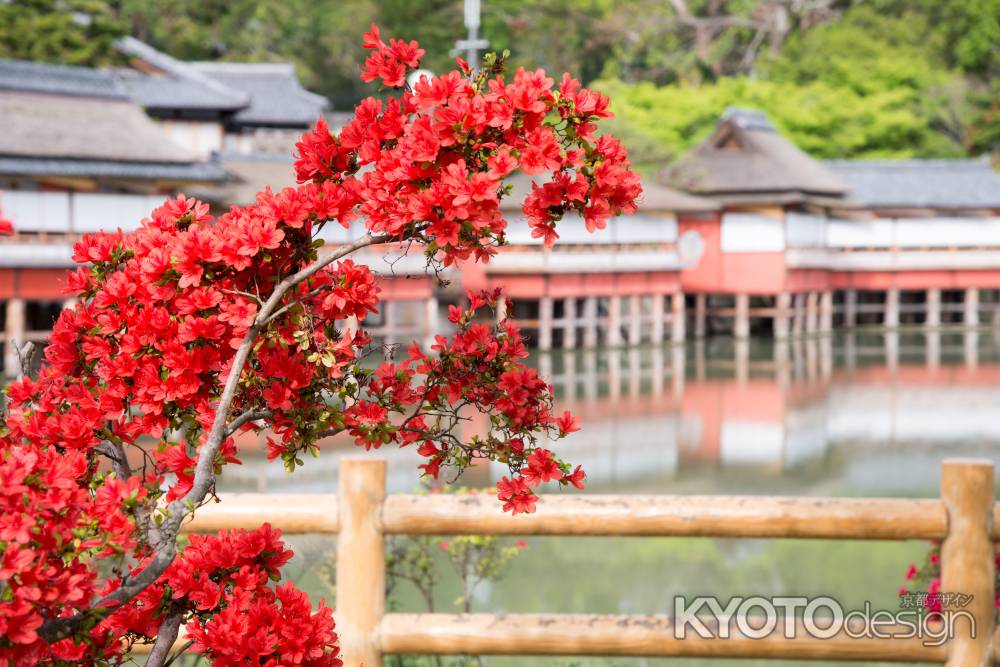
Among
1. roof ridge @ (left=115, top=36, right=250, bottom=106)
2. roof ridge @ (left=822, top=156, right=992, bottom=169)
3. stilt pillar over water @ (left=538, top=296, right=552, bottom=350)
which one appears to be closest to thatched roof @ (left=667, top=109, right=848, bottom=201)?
roof ridge @ (left=822, top=156, right=992, bottom=169)

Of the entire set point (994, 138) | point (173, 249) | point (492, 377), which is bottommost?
point (492, 377)

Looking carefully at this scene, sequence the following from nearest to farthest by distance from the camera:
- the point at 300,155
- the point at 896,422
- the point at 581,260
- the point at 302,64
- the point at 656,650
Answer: the point at 300,155, the point at 656,650, the point at 896,422, the point at 581,260, the point at 302,64

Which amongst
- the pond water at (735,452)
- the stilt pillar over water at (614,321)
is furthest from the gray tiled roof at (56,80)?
the stilt pillar over water at (614,321)

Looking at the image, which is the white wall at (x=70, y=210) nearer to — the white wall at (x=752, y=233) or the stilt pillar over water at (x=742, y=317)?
the white wall at (x=752, y=233)

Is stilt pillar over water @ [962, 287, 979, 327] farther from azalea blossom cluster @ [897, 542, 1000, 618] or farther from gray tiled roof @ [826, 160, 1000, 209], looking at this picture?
azalea blossom cluster @ [897, 542, 1000, 618]

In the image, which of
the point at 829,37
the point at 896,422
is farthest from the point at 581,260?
the point at 829,37

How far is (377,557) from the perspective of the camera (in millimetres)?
4461

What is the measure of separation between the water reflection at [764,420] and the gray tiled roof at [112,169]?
6.94 metres

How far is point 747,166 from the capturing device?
3053 centimetres

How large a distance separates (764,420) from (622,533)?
14.2 meters

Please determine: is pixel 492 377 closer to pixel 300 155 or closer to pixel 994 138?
pixel 300 155

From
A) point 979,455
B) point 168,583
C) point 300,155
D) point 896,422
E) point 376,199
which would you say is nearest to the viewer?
point 376,199

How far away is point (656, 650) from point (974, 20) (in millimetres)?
40200

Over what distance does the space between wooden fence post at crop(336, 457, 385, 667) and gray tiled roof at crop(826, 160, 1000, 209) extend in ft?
97.2
